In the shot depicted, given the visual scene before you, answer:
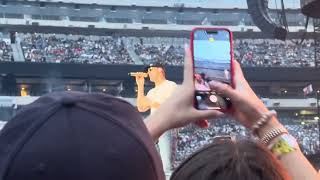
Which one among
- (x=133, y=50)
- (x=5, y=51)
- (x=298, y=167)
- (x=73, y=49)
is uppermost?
(x=298, y=167)

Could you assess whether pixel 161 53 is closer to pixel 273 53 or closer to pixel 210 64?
pixel 273 53

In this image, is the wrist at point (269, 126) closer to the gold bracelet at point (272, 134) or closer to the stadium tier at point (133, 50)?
the gold bracelet at point (272, 134)

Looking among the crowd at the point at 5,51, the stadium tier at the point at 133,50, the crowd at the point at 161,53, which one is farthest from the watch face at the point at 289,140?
the crowd at the point at 161,53

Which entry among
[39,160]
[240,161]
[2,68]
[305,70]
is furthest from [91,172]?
[305,70]

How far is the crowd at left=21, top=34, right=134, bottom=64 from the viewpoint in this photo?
4022 centimetres

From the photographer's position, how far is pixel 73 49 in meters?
42.2

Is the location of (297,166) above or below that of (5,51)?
above

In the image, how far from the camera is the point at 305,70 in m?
40.7

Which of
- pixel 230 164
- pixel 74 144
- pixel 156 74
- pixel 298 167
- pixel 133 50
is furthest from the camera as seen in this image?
pixel 133 50

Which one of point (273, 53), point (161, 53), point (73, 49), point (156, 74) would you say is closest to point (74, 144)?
point (156, 74)

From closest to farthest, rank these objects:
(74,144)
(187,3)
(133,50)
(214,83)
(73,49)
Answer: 1. (74,144)
2. (214,83)
3. (73,49)
4. (133,50)
5. (187,3)

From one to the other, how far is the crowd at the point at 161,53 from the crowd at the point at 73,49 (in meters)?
0.97

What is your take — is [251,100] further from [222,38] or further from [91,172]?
[91,172]

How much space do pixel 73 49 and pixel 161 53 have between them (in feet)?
18.6
